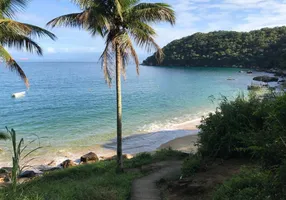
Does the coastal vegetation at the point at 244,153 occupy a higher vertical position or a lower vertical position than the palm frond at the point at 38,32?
lower

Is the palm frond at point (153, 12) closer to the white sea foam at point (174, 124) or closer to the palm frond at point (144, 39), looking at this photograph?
the palm frond at point (144, 39)

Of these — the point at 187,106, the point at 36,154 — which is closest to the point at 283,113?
the point at 36,154

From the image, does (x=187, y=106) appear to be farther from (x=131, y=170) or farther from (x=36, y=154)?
(x=131, y=170)

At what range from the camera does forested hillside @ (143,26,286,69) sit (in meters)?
103

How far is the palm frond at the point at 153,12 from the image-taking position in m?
10.2

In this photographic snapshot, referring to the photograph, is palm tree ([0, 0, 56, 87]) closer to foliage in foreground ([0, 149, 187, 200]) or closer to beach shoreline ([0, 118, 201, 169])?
foliage in foreground ([0, 149, 187, 200])

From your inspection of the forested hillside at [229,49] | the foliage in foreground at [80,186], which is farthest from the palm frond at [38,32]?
the forested hillside at [229,49]

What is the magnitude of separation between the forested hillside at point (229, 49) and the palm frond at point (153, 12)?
9488 cm

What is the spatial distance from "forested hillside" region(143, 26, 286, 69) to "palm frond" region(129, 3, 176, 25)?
311 feet

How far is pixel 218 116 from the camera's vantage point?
11156mm

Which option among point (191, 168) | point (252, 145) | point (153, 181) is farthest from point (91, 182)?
point (252, 145)

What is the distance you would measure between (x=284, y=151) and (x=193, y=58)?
125 m

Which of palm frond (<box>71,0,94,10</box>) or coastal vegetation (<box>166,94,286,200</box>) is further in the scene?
palm frond (<box>71,0,94,10</box>)

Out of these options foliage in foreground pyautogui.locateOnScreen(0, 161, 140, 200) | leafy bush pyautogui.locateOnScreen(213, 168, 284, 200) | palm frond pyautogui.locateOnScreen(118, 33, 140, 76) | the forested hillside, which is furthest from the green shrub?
the forested hillside
